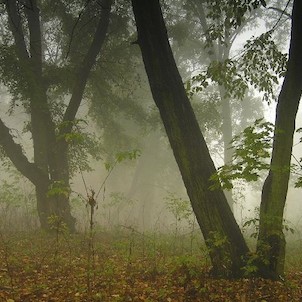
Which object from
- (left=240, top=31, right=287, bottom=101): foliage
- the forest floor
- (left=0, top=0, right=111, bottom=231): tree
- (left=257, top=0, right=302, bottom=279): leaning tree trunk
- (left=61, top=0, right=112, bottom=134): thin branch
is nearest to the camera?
the forest floor

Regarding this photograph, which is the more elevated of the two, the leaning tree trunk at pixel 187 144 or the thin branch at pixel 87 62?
the thin branch at pixel 87 62

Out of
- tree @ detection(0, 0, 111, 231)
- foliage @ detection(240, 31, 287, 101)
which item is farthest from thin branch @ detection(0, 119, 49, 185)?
foliage @ detection(240, 31, 287, 101)

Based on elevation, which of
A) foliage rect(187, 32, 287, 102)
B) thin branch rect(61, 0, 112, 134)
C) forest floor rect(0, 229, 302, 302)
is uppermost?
thin branch rect(61, 0, 112, 134)

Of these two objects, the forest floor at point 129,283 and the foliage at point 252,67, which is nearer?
the forest floor at point 129,283

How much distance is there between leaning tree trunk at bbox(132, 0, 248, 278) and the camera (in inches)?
208

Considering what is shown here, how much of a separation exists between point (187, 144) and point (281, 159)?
149cm

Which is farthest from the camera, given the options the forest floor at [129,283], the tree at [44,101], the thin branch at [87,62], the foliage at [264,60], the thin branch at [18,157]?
the thin branch at [87,62]

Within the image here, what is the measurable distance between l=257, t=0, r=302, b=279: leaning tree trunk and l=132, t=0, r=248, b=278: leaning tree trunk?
0.41 meters

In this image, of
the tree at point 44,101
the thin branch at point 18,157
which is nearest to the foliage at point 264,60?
the tree at point 44,101

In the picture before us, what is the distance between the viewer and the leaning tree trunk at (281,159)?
5.22 meters

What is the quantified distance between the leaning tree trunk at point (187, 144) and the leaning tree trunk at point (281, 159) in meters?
0.41

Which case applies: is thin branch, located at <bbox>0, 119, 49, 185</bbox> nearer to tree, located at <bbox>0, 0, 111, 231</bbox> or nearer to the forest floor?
tree, located at <bbox>0, 0, 111, 231</bbox>

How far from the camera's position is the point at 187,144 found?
5.38 meters

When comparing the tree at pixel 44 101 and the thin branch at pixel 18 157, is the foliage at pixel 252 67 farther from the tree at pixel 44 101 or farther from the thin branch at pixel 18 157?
the thin branch at pixel 18 157
